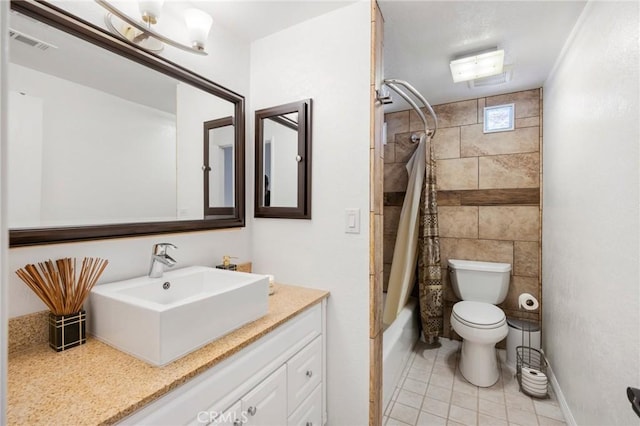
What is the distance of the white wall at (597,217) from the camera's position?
3.42ft

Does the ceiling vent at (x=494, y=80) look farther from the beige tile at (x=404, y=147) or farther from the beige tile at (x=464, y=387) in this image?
the beige tile at (x=464, y=387)

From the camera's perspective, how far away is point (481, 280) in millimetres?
2400

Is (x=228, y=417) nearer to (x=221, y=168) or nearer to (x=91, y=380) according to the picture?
(x=91, y=380)

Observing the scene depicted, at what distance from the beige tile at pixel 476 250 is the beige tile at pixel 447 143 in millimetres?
813

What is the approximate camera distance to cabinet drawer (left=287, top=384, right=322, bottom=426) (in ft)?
4.09

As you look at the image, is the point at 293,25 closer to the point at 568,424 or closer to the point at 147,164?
the point at 147,164

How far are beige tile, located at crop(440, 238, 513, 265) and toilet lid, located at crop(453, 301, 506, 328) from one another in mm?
453

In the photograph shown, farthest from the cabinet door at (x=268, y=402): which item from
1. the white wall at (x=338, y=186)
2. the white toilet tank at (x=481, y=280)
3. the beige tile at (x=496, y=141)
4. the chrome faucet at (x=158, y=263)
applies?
the beige tile at (x=496, y=141)

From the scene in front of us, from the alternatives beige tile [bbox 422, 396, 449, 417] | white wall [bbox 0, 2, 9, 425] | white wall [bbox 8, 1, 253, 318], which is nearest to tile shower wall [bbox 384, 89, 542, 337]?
beige tile [bbox 422, 396, 449, 417]

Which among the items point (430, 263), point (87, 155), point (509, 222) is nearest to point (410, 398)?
point (430, 263)

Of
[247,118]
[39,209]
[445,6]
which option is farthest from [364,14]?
[39,209]

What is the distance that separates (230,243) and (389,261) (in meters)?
1.83

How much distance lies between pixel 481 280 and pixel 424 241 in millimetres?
558

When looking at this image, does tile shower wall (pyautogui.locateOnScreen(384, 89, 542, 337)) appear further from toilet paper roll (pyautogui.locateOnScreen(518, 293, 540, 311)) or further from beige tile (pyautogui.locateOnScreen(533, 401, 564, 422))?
beige tile (pyautogui.locateOnScreen(533, 401, 564, 422))
